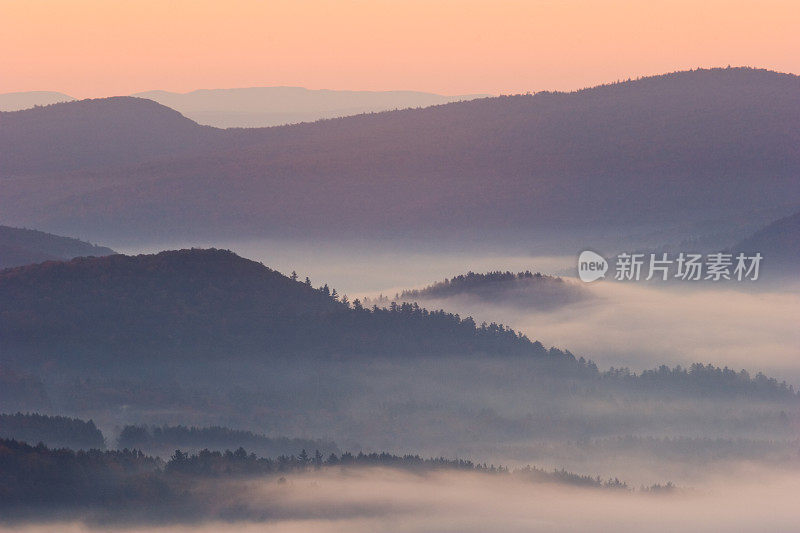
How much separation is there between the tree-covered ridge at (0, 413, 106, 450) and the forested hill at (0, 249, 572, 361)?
147 feet

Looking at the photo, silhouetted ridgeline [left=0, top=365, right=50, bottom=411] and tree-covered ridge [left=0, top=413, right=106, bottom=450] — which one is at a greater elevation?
silhouetted ridgeline [left=0, top=365, right=50, bottom=411]

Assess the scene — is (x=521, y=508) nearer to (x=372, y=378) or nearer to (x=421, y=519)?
(x=421, y=519)

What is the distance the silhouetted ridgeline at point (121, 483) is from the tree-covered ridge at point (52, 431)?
21.0 ft

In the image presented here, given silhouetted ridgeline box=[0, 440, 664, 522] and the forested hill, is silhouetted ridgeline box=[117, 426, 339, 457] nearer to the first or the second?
silhouetted ridgeline box=[0, 440, 664, 522]

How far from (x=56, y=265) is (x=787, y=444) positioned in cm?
9592

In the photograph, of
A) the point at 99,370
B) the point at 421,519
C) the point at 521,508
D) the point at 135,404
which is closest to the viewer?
the point at 421,519

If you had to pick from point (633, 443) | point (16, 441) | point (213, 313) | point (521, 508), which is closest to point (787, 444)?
point (633, 443)

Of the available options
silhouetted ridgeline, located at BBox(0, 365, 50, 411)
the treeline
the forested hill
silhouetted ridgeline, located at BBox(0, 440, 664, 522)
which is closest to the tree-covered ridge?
silhouetted ridgeline, located at BBox(0, 440, 664, 522)

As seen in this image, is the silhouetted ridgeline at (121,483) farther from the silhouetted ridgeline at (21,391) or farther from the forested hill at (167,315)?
the forested hill at (167,315)

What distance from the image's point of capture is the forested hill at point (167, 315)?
17862 centimetres

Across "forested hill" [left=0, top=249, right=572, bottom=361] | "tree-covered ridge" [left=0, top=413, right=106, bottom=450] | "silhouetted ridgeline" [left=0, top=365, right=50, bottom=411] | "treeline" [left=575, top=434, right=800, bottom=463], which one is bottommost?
"tree-covered ridge" [left=0, top=413, right=106, bottom=450]

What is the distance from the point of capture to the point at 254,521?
9038cm

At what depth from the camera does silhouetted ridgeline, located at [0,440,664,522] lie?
85.9 meters

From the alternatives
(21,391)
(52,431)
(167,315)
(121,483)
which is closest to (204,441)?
(52,431)
